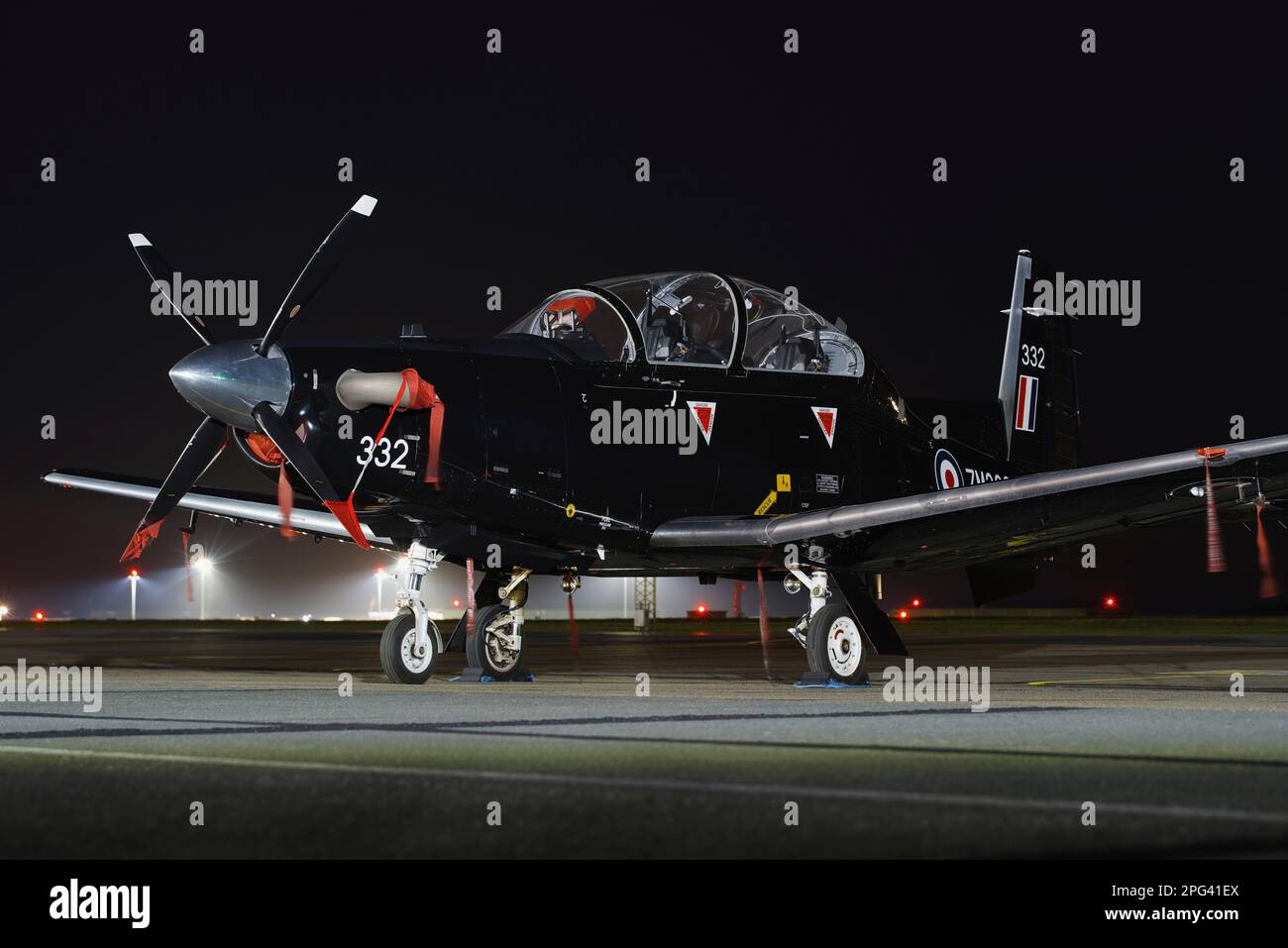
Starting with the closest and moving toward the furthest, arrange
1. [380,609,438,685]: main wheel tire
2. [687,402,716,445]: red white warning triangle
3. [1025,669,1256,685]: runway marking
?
1. [380,609,438,685]: main wheel tire
2. [1025,669,1256,685]: runway marking
3. [687,402,716,445]: red white warning triangle

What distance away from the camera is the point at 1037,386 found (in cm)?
2231

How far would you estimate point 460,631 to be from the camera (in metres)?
17.2

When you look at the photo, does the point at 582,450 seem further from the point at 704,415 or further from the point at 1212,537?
the point at 1212,537

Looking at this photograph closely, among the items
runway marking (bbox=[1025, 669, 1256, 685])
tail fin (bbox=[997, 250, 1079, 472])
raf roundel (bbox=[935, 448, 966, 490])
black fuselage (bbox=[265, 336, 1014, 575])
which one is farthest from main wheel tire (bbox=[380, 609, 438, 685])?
tail fin (bbox=[997, 250, 1079, 472])

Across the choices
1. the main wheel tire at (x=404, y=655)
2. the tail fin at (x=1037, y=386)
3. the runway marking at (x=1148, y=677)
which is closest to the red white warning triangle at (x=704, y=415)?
the main wheel tire at (x=404, y=655)

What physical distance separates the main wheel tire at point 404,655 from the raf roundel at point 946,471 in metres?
6.80

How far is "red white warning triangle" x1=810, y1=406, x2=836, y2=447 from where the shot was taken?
52.6ft

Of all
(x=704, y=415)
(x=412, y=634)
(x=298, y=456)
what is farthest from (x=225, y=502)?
(x=704, y=415)

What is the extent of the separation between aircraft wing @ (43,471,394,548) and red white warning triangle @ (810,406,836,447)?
475 cm

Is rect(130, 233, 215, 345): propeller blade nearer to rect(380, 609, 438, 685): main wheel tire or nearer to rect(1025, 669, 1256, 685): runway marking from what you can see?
rect(380, 609, 438, 685): main wheel tire

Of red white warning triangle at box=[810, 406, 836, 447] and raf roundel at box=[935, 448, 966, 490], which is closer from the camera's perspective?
red white warning triangle at box=[810, 406, 836, 447]

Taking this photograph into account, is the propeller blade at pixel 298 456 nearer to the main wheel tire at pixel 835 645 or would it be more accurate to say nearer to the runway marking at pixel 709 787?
the main wheel tire at pixel 835 645

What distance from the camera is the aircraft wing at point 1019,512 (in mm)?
13352
